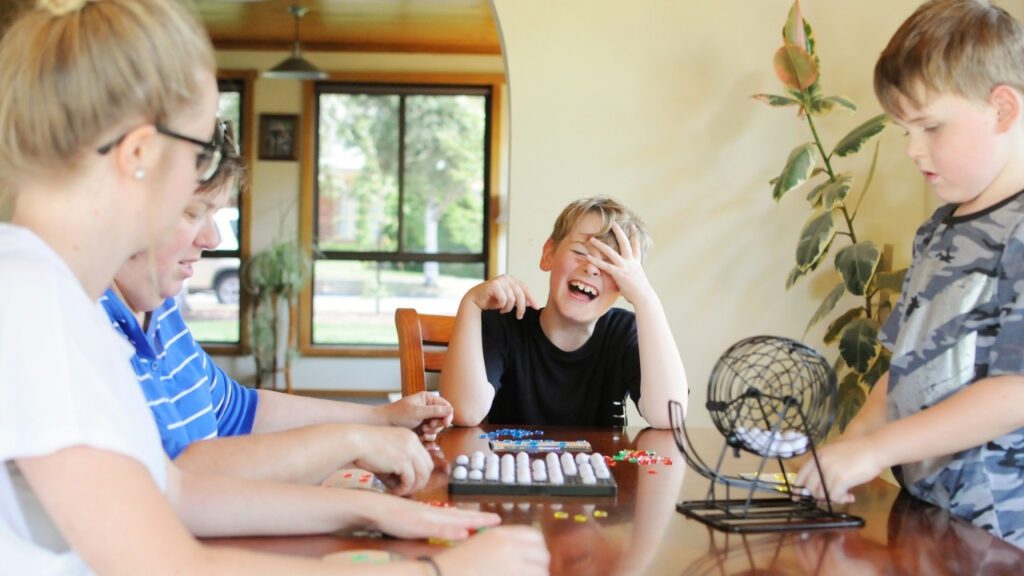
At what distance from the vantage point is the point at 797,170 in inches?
116

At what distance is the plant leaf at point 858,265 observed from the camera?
2.94 metres

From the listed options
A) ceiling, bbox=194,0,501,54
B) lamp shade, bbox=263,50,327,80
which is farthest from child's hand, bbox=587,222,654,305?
lamp shade, bbox=263,50,327,80

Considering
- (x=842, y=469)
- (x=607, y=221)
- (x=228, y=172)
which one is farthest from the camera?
(x=607, y=221)

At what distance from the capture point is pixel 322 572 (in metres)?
0.96

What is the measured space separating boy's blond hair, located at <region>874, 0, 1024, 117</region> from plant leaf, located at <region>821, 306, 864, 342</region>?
177 cm

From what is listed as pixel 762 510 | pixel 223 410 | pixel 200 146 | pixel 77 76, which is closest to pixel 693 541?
pixel 762 510

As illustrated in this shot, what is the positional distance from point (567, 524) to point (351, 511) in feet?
0.83

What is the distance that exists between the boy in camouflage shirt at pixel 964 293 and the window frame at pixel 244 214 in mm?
7615

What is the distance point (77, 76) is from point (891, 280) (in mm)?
2572

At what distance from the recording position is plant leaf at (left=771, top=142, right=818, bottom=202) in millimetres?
2951

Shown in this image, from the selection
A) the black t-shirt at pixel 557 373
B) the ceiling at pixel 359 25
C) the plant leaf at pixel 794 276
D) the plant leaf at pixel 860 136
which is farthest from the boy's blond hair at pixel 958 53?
the ceiling at pixel 359 25

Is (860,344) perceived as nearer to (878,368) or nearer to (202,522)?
(878,368)

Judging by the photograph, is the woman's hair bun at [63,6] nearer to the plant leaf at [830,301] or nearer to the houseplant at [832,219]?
the houseplant at [832,219]

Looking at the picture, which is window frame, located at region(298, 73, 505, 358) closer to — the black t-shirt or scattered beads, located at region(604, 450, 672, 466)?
the black t-shirt
